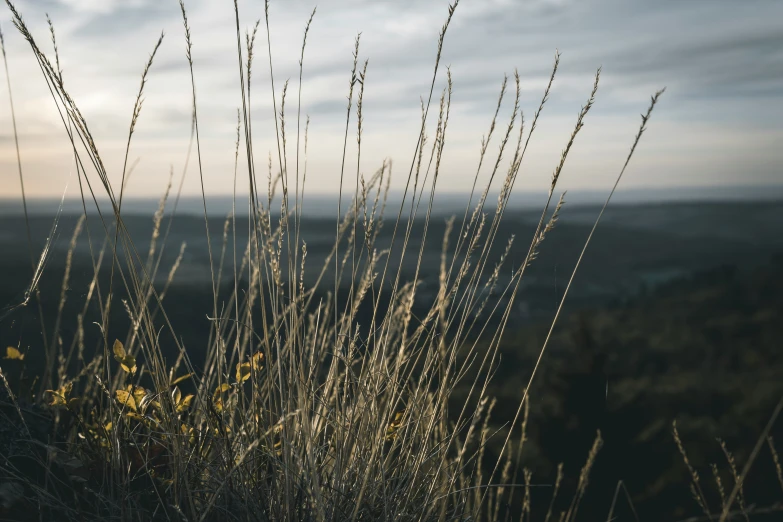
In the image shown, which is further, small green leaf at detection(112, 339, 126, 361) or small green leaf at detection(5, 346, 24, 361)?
small green leaf at detection(5, 346, 24, 361)

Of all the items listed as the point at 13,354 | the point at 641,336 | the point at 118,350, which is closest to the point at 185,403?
the point at 118,350

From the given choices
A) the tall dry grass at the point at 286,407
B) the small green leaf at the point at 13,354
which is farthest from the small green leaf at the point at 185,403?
the small green leaf at the point at 13,354

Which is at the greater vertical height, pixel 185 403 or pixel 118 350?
pixel 118 350

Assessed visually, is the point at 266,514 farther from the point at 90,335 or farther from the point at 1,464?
the point at 90,335

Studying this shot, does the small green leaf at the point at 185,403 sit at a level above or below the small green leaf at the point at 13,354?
A: below

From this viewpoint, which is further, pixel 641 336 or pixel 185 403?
pixel 641 336

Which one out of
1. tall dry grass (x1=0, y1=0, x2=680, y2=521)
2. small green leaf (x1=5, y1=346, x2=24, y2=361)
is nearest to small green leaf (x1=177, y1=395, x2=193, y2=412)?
tall dry grass (x1=0, y1=0, x2=680, y2=521)

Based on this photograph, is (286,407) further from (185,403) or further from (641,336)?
(641,336)

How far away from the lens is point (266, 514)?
1.28 m

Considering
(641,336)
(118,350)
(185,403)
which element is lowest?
(641,336)

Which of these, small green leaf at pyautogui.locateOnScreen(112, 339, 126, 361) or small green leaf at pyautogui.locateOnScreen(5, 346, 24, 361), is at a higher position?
small green leaf at pyautogui.locateOnScreen(112, 339, 126, 361)

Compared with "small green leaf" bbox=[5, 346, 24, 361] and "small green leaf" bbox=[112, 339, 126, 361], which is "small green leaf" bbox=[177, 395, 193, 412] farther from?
"small green leaf" bbox=[5, 346, 24, 361]

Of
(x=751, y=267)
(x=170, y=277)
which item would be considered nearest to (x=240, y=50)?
(x=170, y=277)

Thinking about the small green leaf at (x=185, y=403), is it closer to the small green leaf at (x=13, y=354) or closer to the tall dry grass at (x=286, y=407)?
the tall dry grass at (x=286, y=407)
